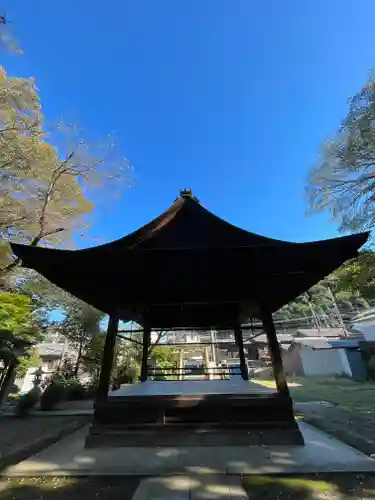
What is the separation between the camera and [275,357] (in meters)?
3.57

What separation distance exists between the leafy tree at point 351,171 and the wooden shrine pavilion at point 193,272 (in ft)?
18.7

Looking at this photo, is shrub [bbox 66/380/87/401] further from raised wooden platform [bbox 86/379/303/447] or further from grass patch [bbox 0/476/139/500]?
grass patch [bbox 0/476/139/500]

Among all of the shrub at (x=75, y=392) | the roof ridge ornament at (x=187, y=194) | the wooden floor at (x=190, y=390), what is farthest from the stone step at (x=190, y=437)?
the shrub at (x=75, y=392)

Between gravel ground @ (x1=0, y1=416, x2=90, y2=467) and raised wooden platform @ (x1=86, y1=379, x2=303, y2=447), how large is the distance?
1121mm

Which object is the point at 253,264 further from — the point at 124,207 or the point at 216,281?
the point at 124,207

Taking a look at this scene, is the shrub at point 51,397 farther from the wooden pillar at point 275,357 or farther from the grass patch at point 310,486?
the grass patch at point 310,486

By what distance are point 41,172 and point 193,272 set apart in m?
7.84

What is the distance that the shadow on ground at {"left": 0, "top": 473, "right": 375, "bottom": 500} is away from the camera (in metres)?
2.09

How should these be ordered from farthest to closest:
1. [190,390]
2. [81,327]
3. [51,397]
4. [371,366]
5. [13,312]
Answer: [371,366] → [81,327] → [51,397] → [13,312] → [190,390]

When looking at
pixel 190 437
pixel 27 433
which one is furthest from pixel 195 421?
pixel 27 433

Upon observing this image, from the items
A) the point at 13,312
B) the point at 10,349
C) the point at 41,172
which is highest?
the point at 41,172

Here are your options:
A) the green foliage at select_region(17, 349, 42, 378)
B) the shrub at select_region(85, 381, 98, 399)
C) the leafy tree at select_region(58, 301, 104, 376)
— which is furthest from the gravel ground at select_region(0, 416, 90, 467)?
the green foliage at select_region(17, 349, 42, 378)

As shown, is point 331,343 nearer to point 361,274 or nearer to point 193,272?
point 361,274

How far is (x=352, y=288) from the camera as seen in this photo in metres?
7.26
